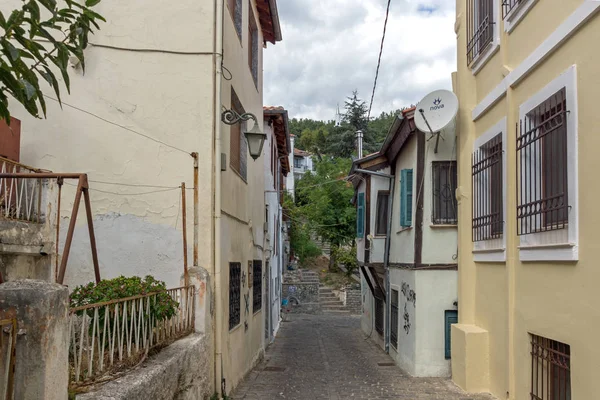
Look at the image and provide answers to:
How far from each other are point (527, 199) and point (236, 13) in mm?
6534

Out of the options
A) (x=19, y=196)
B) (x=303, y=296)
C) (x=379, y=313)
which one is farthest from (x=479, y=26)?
(x=303, y=296)

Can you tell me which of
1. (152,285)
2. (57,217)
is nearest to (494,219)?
(152,285)

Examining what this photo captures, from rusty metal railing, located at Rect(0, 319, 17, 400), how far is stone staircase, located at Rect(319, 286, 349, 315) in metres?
29.9

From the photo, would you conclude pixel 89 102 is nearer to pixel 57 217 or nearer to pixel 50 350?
pixel 57 217

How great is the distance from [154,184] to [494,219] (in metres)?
4.87

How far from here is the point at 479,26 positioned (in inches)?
363

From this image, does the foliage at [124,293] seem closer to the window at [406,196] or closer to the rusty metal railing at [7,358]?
the rusty metal railing at [7,358]

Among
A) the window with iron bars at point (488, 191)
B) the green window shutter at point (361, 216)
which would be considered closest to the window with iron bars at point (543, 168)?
the window with iron bars at point (488, 191)

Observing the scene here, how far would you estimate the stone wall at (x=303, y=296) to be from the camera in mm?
33656

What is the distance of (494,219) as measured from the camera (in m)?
8.43

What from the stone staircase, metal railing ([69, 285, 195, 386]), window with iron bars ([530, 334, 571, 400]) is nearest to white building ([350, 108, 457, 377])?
window with iron bars ([530, 334, 571, 400])

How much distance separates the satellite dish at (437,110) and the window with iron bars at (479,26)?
669mm

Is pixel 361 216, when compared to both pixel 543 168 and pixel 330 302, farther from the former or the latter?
pixel 330 302

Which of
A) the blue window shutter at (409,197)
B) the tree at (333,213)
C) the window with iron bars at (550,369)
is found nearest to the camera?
the window with iron bars at (550,369)
